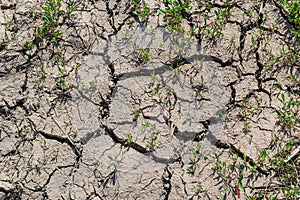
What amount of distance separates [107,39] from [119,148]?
3.83ft

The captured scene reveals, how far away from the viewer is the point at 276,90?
13.2 ft

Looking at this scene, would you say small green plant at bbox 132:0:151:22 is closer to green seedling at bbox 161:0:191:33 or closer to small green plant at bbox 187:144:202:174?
green seedling at bbox 161:0:191:33

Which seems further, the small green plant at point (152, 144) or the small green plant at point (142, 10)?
the small green plant at point (142, 10)

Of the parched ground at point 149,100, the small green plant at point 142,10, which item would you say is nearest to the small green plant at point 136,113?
the parched ground at point 149,100

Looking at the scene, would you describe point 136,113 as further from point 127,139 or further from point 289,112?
point 289,112

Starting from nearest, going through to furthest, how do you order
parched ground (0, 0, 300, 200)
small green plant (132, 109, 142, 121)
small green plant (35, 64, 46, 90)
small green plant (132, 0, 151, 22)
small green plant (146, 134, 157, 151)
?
parched ground (0, 0, 300, 200) → small green plant (146, 134, 157, 151) → small green plant (132, 109, 142, 121) → small green plant (35, 64, 46, 90) → small green plant (132, 0, 151, 22)

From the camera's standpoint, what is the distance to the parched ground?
3.65 meters

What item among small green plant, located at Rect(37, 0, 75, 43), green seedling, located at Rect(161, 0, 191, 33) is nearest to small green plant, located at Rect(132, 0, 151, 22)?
green seedling, located at Rect(161, 0, 191, 33)

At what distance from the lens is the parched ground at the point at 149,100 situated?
3.65 metres

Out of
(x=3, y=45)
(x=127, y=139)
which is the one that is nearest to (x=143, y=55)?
(x=127, y=139)

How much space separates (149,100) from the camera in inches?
156

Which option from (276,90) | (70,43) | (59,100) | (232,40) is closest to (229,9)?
(232,40)

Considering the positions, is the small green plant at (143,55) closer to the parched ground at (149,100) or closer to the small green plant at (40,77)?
the parched ground at (149,100)

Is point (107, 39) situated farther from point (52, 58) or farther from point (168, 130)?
point (168, 130)
